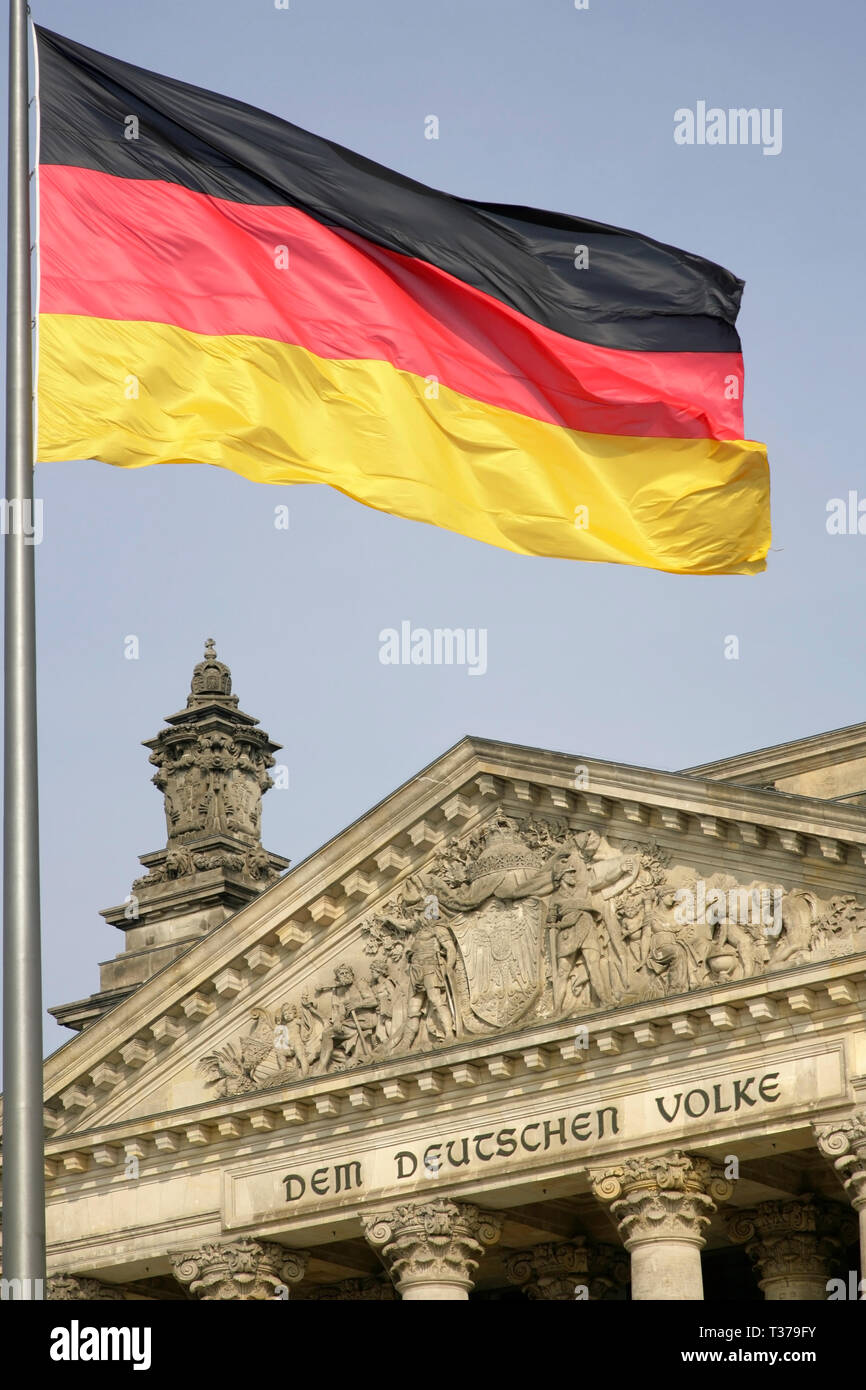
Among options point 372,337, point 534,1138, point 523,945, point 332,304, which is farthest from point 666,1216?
point 332,304

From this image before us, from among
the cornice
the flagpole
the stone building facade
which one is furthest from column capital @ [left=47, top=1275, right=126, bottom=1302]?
the flagpole

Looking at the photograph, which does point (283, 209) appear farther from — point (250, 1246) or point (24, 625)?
point (250, 1246)

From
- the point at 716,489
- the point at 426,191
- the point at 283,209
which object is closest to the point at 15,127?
the point at 283,209

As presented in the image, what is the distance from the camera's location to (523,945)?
37.6m

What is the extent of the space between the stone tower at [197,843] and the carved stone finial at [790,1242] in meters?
12.3

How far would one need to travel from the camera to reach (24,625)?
52.9 feet

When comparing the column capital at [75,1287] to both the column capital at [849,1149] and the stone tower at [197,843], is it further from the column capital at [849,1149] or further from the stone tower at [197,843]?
the column capital at [849,1149]

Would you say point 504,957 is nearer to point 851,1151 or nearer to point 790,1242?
point 790,1242

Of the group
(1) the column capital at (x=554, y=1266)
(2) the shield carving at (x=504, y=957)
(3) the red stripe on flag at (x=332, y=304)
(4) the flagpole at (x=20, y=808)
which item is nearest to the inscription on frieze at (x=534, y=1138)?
(2) the shield carving at (x=504, y=957)

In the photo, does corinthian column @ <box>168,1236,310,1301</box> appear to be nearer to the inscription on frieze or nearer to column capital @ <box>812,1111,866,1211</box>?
the inscription on frieze

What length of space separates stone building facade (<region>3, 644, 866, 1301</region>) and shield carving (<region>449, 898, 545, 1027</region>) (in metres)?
0.05

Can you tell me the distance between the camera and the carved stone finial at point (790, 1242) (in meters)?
37.4

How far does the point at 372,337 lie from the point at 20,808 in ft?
22.9

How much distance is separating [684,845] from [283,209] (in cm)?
1783
